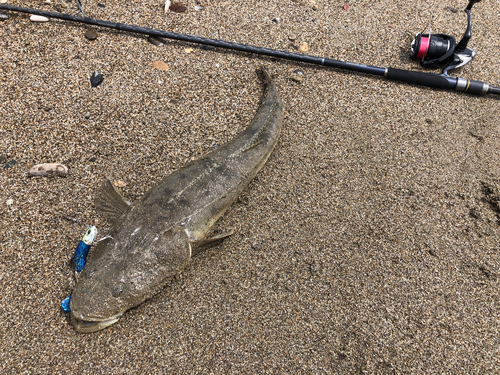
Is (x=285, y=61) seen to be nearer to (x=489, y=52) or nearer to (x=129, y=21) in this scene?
(x=129, y=21)

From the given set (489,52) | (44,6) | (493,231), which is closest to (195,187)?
(493,231)

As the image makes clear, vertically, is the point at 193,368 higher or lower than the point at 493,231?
lower

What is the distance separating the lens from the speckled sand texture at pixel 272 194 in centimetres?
256

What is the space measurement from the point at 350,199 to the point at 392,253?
655mm

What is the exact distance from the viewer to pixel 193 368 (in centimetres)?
246

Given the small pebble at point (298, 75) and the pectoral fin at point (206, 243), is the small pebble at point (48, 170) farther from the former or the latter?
the small pebble at point (298, 75)

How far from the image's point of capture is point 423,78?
158 inches

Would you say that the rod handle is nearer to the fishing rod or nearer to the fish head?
the fishing rod

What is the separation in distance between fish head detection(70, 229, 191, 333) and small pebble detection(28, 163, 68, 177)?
0.93 m

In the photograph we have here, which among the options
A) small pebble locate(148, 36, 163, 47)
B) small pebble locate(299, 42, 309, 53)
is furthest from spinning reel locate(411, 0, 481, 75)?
small pebble locate(148, 36, 163, 47)

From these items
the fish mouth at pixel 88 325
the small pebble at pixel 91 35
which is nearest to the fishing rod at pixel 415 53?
the small pebble at pixel 91 35

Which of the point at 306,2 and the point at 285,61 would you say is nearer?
the point at 285,61

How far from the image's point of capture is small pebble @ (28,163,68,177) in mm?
3053

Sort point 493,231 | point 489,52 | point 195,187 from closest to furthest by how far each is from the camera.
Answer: point 195,187 < point 493,231 < point 489,52
